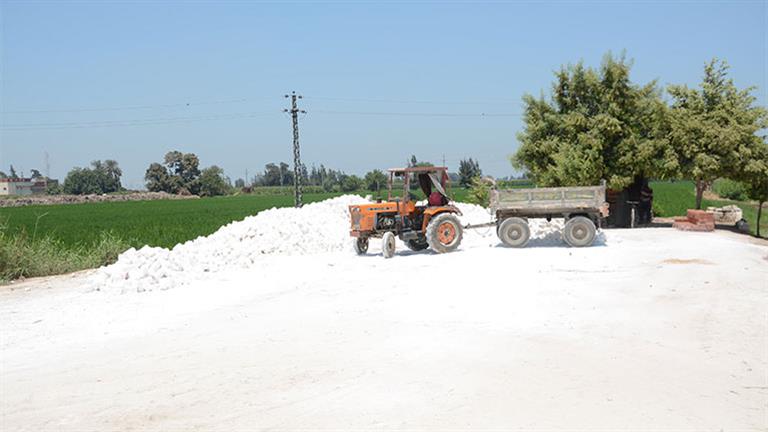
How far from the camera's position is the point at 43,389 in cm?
620

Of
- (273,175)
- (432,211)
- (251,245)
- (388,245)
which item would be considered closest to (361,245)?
(388,245)

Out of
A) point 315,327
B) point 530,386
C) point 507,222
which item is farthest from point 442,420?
point 507,222

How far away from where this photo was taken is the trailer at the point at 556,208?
52.4 ft

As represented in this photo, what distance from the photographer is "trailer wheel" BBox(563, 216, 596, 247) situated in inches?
626

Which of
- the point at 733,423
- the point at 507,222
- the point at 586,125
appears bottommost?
the point at 733,423

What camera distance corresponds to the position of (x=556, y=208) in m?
16.0

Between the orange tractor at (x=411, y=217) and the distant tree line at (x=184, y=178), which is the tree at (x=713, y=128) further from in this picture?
the distant tree line at (x=184, y=178)

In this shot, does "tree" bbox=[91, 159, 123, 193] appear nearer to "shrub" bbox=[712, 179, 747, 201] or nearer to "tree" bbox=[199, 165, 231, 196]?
"tree" bbox=[199, 165, 231, 196]

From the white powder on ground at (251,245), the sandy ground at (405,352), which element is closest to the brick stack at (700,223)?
the white powder on ground at (251,245)

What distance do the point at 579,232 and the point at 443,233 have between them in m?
3.72

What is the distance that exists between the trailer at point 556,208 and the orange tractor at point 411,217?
→ 59.7 inches

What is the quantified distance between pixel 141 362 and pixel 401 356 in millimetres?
3020

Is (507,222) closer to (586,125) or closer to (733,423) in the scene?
(586,125)

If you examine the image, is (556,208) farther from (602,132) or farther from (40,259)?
(40,259)
